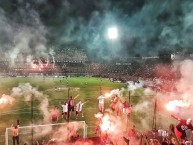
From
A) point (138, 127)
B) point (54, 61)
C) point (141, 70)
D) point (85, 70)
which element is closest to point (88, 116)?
point (138, 127)

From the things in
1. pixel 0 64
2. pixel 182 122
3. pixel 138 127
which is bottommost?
pixel 138 127

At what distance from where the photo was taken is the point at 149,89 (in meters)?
37.7

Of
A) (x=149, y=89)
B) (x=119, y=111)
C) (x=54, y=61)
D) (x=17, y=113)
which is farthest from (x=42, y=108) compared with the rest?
(x=54, y=61)

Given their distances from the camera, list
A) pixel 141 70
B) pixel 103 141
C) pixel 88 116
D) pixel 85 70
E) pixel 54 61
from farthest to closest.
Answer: pixel 54 61
pixel 85 70
pixel 141 70
pixel 88 116
pixel 103 141

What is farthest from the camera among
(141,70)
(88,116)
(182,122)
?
(141,70)

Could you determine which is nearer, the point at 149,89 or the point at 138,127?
the point at 138,127

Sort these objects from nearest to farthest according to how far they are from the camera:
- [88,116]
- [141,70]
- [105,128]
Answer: [105,128] → [88,116] → [141,70]

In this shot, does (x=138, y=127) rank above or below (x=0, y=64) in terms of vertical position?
below

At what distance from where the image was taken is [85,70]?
228ft

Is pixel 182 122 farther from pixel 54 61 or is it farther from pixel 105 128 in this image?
pixel 54 61

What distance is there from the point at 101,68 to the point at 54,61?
47.3 ft

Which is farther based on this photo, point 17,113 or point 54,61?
point 54,61

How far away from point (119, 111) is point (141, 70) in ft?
141

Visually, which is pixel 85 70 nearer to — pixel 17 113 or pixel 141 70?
pixel 141 70
